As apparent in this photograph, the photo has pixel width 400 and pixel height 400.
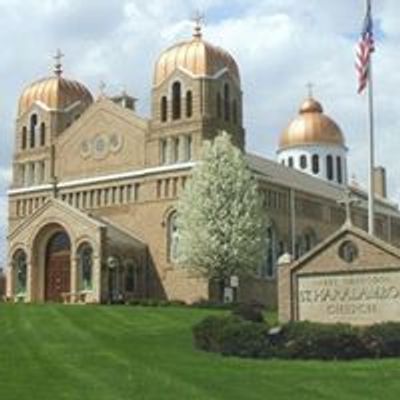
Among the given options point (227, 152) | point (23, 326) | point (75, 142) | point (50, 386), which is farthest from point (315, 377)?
point (75, 142)

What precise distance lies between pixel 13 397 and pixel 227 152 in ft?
133

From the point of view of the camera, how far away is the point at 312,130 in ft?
287

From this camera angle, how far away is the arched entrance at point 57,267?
62250mm

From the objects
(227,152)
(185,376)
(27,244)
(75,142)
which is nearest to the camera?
(185,376)

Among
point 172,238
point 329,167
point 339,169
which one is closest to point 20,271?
point 172,238

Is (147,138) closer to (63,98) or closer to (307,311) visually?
(63,98)

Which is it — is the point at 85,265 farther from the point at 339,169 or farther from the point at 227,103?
the point at 339,169

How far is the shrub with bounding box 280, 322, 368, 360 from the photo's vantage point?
22.9 meters

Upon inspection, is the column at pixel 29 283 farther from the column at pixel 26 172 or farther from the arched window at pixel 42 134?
the arched window at pixel 42 134

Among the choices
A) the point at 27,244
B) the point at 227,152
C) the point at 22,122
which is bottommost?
the point at 27,244

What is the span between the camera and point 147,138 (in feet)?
210

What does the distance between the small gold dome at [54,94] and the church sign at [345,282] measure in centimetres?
4438

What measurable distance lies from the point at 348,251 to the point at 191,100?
35.3 meters

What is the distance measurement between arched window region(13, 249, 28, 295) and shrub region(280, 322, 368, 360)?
4301 centimetres
